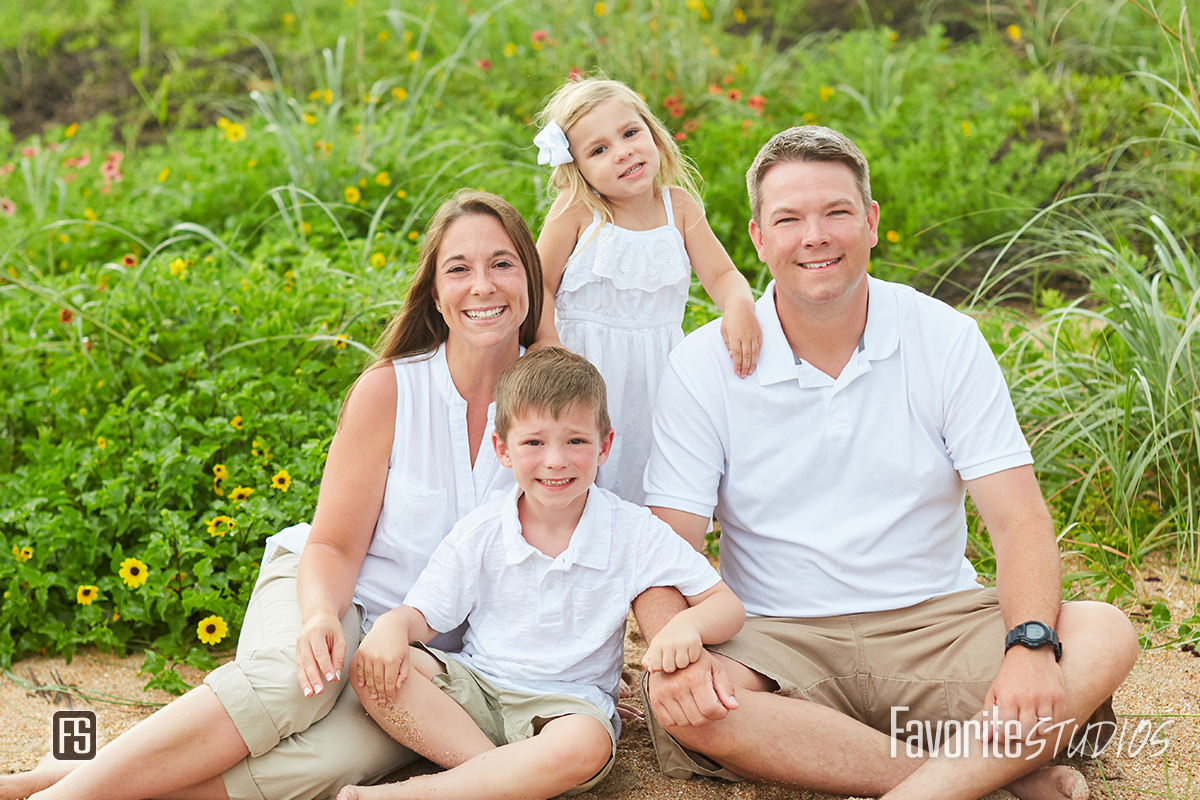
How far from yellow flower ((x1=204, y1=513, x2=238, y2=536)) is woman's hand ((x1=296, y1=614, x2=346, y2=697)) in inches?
A: 37.8

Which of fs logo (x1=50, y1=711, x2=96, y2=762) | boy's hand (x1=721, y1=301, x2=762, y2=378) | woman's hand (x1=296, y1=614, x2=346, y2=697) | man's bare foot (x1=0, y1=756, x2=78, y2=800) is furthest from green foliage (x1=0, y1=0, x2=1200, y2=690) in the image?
boy's hand (x1=721, y1=301, x2=762, y2=378)

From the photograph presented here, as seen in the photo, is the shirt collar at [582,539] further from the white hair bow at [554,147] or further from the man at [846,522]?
the white hair bow at [554,147]

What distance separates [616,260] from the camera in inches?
120

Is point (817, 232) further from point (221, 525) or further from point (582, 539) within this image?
point (221, 525)

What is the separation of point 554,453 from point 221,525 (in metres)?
1.37

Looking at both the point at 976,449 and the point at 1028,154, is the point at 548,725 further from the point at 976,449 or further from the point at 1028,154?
the point at 1028,154

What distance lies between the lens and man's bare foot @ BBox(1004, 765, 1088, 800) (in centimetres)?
227

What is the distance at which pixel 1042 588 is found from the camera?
2.36 m

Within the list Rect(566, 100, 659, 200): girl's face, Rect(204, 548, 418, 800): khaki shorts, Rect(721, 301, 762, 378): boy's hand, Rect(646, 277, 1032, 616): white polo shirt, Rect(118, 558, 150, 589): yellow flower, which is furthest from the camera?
Rect(118, 558, 150, 589): yellow flower

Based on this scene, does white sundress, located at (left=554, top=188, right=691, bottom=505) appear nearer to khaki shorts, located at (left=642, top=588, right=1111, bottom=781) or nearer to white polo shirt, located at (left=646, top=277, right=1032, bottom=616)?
white polo shirt, located at (left=646, top=277, right=1032, bottom=616)

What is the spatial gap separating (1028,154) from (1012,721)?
12.4 ft

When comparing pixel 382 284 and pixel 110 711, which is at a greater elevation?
pixel 382 284

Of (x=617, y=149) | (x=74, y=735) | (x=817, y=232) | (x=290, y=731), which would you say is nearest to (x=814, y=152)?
(x=817, y=232)

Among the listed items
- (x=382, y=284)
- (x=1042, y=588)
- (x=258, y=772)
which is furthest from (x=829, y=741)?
(x=382, y=284)
